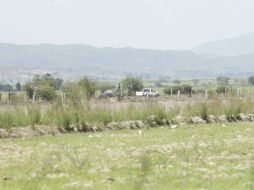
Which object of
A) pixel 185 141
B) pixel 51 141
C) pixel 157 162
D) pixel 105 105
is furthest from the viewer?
pixel 105 105

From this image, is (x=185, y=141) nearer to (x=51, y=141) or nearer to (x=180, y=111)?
(x=51, y=141)

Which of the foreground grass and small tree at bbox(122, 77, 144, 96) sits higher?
the foreground grass

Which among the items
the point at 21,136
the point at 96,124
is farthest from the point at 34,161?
the point at 96,124

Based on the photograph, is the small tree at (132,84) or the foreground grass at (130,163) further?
the small tree at (132,84)

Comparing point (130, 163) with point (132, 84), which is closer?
point (130, 163)

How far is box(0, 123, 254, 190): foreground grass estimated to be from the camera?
10938 millimetres

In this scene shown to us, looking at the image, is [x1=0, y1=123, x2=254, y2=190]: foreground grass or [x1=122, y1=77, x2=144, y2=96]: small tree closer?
[x1=0, y1=123, x2=254, y2=190]: foreground grass

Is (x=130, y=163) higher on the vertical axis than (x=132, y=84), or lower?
higher

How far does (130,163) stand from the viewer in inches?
520

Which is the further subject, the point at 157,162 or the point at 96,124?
the point at 96,124

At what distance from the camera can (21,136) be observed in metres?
21.9

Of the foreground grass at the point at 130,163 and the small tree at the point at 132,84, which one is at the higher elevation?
the foreground grass at the point at 130,163

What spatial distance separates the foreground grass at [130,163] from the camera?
10.9 meters

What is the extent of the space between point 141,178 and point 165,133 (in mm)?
10534
